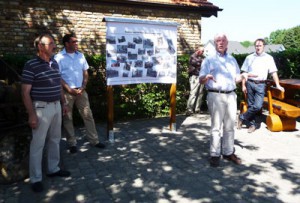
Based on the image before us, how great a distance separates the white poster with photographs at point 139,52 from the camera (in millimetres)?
5988

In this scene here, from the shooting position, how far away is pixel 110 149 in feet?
18.9

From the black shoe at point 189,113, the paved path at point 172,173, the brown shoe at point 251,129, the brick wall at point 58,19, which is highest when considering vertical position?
the brick wall at point 58,19

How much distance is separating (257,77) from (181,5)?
405 cm

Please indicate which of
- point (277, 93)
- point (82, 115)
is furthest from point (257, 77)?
point (82, 115)

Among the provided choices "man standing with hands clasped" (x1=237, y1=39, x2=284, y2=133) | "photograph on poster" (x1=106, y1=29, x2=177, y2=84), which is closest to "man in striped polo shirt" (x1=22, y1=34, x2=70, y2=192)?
"photograph on poster" (x1=106, y1=29, x2=177, y2=84)

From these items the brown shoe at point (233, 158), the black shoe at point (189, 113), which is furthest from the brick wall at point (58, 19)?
the brown shoe at point (233, 158)

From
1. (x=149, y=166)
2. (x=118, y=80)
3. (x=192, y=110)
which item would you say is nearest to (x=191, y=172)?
(x=149, y=166)

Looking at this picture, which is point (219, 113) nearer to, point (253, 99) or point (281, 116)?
point (253, 99)

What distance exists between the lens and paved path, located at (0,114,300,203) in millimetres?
3906

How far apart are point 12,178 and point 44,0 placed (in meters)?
5.45

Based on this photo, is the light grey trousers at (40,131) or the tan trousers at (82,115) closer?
the light grey trousers at (40,131)

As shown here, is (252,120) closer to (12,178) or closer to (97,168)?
(97,168)

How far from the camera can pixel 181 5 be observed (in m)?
9.62

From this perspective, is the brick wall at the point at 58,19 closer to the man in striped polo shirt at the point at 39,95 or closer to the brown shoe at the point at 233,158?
the man in striped polo shirt at the point at 39,95
